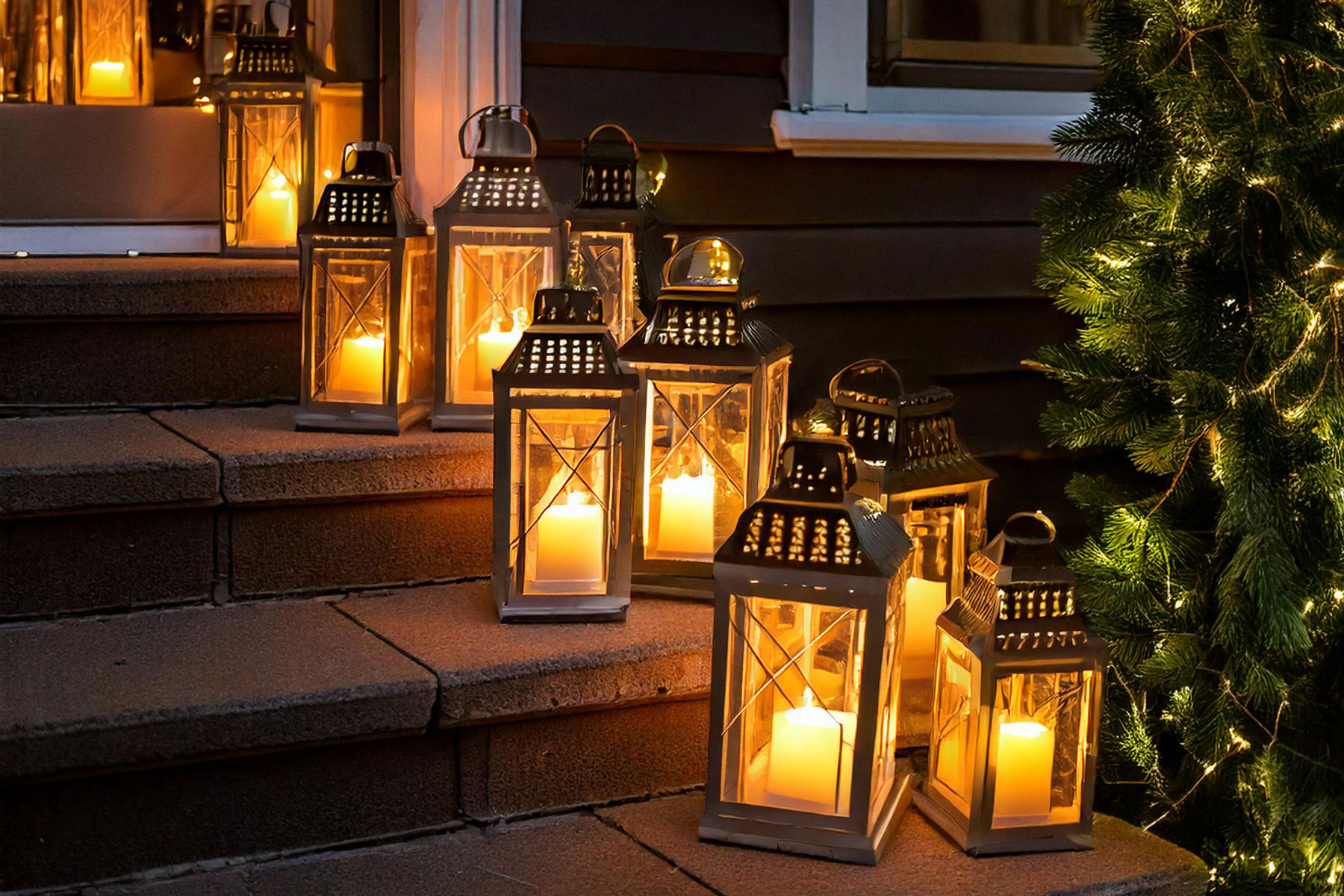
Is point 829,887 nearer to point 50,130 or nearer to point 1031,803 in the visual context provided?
point 1031,803

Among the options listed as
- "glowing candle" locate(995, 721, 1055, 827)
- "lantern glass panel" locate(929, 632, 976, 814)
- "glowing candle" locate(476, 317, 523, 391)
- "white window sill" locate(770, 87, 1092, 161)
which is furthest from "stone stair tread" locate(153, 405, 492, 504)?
"white window sill" locate(770, 87, 1092, 161)

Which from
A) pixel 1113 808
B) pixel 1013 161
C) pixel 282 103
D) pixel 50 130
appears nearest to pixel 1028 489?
pixel 1013 161

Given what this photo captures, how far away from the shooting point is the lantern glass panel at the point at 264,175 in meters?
2.33

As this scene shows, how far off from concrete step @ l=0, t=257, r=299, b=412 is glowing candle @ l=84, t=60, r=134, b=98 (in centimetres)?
61

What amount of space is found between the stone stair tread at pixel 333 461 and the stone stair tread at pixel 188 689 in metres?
0.18

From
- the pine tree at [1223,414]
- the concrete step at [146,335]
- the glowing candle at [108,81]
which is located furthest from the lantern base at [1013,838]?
the glowing candle at [108,81]

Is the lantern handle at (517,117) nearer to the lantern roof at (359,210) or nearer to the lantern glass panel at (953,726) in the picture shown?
the lantern roof at (359,210)

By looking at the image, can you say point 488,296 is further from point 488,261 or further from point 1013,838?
point 1013,838

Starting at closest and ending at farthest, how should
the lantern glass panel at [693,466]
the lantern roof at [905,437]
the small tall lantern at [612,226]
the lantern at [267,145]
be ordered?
the lantern roof at [905,437] → the lantern glass panel at [693,466] → the small tall lantern at [612,226] → the lantern at [267,145]

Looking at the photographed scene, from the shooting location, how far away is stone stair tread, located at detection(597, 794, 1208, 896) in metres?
1.40

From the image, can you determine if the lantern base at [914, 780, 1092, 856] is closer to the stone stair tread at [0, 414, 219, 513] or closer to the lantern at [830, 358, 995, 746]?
the lantern at [830, 358, 995, 746]

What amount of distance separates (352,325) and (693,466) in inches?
21.4

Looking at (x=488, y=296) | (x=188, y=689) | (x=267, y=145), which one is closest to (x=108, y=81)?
(x=267, y=145)

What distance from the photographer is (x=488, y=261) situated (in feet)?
6.51
